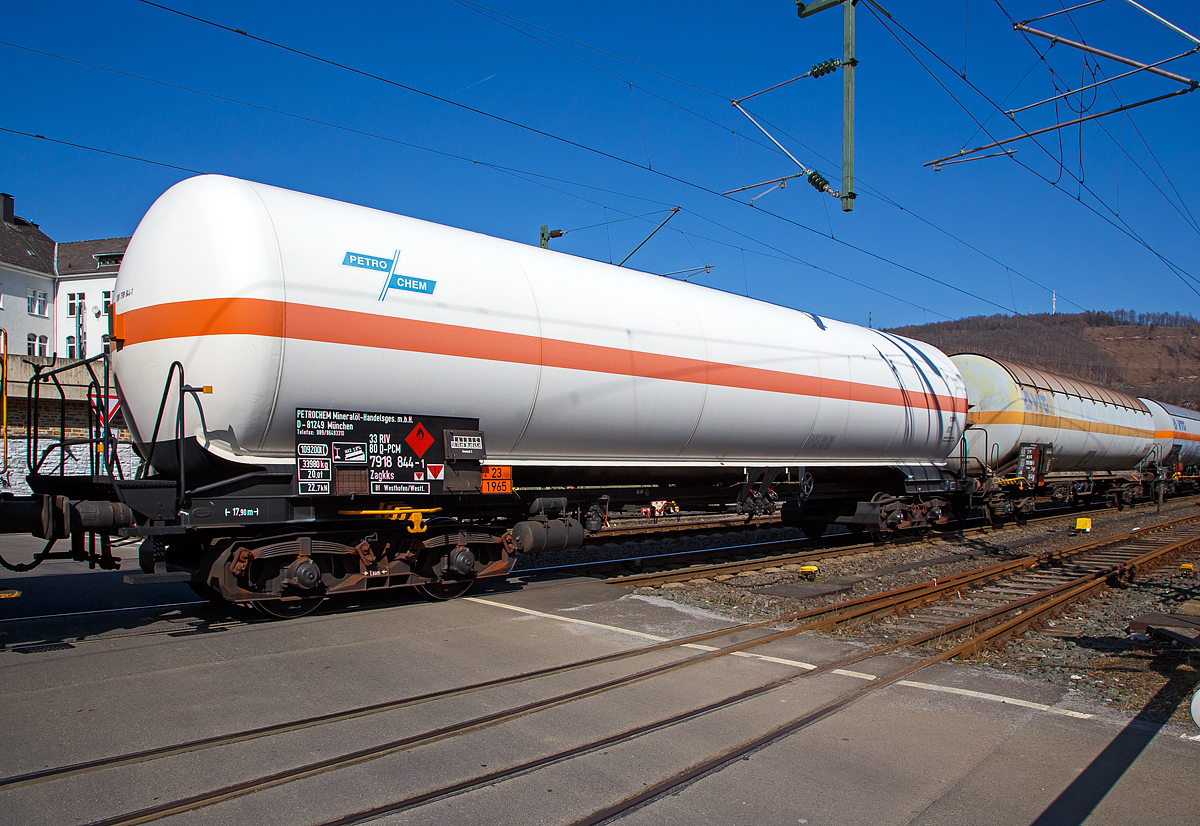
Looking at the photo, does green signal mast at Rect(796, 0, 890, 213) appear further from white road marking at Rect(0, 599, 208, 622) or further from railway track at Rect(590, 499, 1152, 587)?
white road marking at Rect(0, 599, 208, 622)

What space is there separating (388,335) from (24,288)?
48438mm

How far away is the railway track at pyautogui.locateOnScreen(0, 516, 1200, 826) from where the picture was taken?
4.18 metres

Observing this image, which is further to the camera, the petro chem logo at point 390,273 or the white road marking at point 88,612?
the white road marking at point 88,612

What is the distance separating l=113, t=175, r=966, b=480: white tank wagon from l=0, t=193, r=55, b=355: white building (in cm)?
4381

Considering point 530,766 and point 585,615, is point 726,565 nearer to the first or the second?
point 585,615

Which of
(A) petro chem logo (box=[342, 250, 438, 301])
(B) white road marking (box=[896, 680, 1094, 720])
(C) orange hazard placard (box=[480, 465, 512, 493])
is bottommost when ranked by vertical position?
(B) white road marking (box=[896, 680, 1094, 720])

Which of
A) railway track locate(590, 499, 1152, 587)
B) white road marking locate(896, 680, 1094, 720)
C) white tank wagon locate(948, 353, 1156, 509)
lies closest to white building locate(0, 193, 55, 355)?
railway track locate(590, 499, 1152, 587)

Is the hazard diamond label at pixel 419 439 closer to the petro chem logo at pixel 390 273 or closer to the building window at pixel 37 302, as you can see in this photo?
the petro chem logo at pixel 390 273

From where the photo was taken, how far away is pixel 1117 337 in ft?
463

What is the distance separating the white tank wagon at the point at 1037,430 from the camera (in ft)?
59.4

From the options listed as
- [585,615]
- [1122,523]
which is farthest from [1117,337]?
[585,615]

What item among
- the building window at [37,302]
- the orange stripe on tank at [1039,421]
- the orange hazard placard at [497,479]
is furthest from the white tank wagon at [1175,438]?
the building window at [37,302]

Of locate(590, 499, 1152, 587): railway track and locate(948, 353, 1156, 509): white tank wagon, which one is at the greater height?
locate(948, 353, 1156, 509): white tank wagon

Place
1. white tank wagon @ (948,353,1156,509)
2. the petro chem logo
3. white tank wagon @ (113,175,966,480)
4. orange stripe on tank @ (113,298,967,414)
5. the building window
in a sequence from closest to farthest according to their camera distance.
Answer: orange stripe on tank @ (113,298,967,414), white tank wagon @ (113,175,966,480), the petro chem logo, white tank wagon @ (948,353,1156,509), the building window
